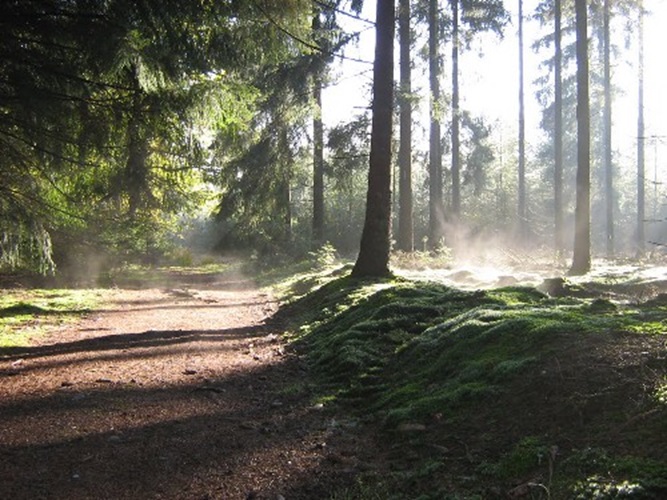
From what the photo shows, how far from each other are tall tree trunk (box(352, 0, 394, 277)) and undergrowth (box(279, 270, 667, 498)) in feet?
13.5

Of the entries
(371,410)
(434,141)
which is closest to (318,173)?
(434,141)

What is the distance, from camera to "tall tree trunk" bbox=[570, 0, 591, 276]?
14961 mm

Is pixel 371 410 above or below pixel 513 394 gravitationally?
below

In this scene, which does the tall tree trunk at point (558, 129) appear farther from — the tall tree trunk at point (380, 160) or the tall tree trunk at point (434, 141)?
the tall tree trunk at point (380, 160)

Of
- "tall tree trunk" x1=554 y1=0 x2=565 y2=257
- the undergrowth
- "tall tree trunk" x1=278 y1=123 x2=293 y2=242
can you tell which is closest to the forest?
the undergrowth

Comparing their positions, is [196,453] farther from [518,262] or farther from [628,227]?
[628,227]

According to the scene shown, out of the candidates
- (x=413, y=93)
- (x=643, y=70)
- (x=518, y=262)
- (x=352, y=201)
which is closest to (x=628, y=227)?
(x=643, y=70)

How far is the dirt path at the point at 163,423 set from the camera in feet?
12.0

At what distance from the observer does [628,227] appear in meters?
52.6

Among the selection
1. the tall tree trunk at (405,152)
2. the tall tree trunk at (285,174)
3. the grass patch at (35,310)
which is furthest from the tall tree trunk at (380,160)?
the tall tree trunk at (285,174)

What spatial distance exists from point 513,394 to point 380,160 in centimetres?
775

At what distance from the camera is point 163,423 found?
4801 millimetres

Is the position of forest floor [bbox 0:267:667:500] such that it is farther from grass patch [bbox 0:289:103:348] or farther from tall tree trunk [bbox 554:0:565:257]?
tall tree trunk [bbox 554:0:565:257]

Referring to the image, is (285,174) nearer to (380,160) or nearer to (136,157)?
(380,160)
